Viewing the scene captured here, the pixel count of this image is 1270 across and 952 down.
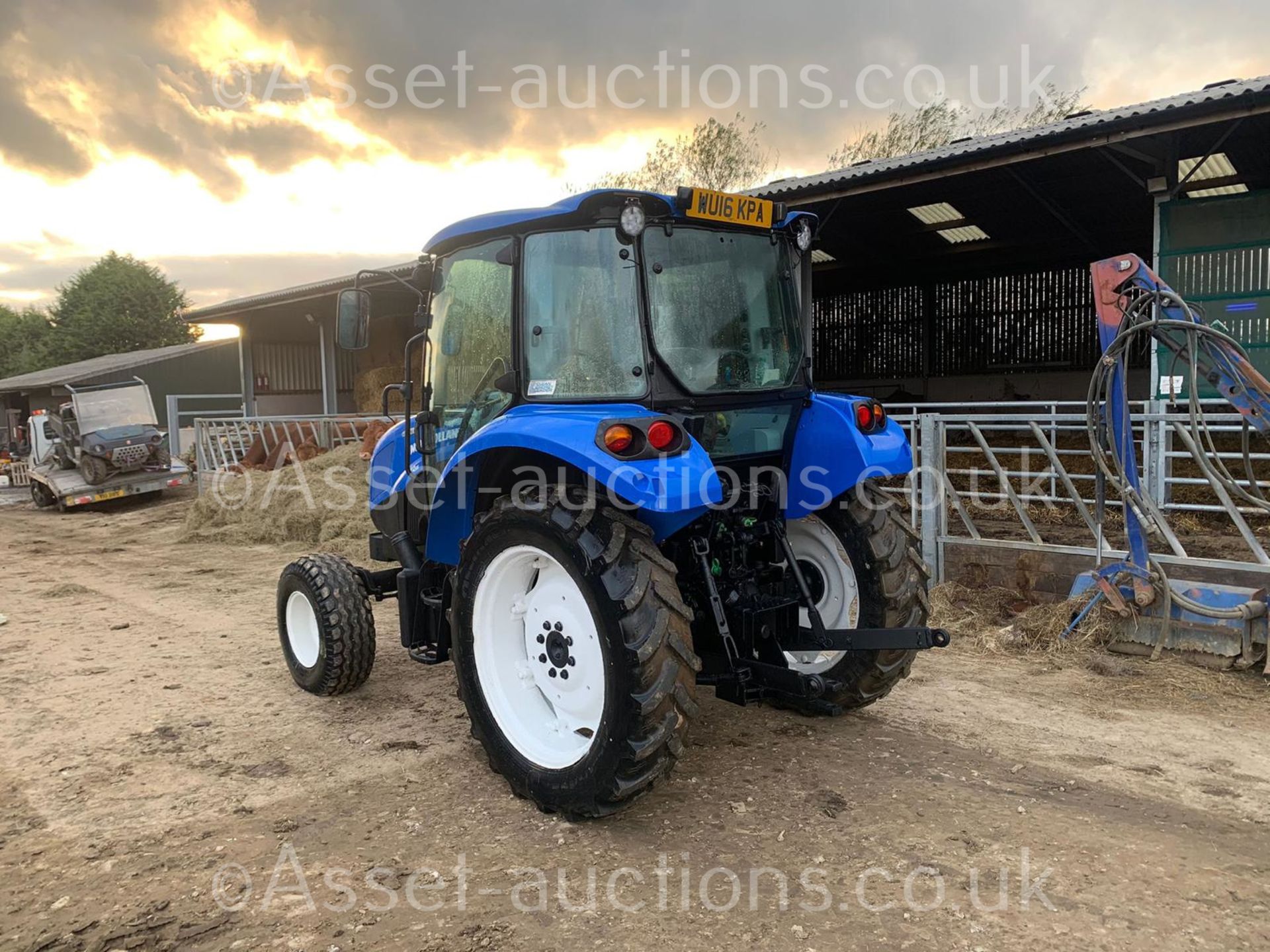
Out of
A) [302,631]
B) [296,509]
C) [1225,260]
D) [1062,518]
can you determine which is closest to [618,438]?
[302,631]

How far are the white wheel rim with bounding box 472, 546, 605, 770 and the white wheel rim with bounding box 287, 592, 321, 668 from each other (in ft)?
5.22

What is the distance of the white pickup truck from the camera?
46.3 ft

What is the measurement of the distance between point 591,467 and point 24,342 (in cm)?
6147

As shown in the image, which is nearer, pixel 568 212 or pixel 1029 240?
pixel 568 212

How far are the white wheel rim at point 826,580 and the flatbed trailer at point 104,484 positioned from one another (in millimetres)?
13397

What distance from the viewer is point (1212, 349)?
4.20 m

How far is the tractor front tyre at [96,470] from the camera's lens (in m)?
14.1

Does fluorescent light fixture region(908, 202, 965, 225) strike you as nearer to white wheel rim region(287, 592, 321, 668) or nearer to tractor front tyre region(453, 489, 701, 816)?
white wheel rim region(287, 592, 321, 668)

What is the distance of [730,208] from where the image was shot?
11.0ft

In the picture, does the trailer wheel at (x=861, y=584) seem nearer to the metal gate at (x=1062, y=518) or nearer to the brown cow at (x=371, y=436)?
the metal gate at (x=1062, y=518)

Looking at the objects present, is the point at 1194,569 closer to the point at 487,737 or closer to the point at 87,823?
the point at 487,737

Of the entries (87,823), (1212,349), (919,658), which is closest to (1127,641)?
(919,658)

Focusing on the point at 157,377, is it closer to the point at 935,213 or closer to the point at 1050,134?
the point at 935,213

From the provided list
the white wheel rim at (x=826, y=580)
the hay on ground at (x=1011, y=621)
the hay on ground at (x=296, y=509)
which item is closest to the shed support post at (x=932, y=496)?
the hay on ground at (x=1011, y=621)
